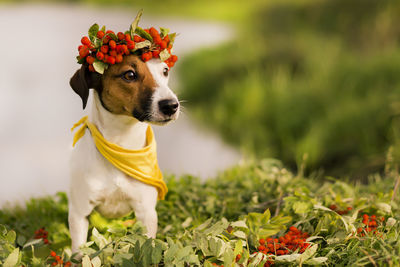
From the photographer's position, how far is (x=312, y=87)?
529 centimetres

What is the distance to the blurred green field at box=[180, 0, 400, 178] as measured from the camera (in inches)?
171

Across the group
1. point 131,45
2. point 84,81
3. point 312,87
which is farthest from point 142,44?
point 312,87

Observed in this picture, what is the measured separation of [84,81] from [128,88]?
7.6 inches

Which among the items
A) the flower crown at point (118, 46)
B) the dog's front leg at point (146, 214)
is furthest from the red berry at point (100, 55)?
the dog's front leg at point (146, 214)

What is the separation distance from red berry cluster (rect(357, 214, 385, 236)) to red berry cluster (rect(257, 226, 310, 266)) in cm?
28

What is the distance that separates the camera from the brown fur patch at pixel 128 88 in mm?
1719

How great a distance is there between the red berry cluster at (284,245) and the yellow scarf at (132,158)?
57 cm

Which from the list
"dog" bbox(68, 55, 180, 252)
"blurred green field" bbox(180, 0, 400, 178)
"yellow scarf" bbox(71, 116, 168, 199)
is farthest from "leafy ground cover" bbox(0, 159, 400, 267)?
"blurred green field" bbox(180, 0, 400, 178)

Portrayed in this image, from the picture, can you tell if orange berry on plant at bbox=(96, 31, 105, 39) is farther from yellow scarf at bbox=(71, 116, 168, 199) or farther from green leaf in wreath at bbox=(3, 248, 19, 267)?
green leaf in wreath at bbox=(3, 248, 19, 267)

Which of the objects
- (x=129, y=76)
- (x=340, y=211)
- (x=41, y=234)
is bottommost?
(x=41, y=234)

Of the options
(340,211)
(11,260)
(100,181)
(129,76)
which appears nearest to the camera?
(11,260)

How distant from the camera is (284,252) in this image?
73.0 inches

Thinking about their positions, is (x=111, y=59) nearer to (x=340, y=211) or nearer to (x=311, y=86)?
(x=340, y=211)

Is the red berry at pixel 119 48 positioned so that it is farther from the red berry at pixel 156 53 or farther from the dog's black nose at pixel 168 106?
the dog's black nose at pixel 168 106
